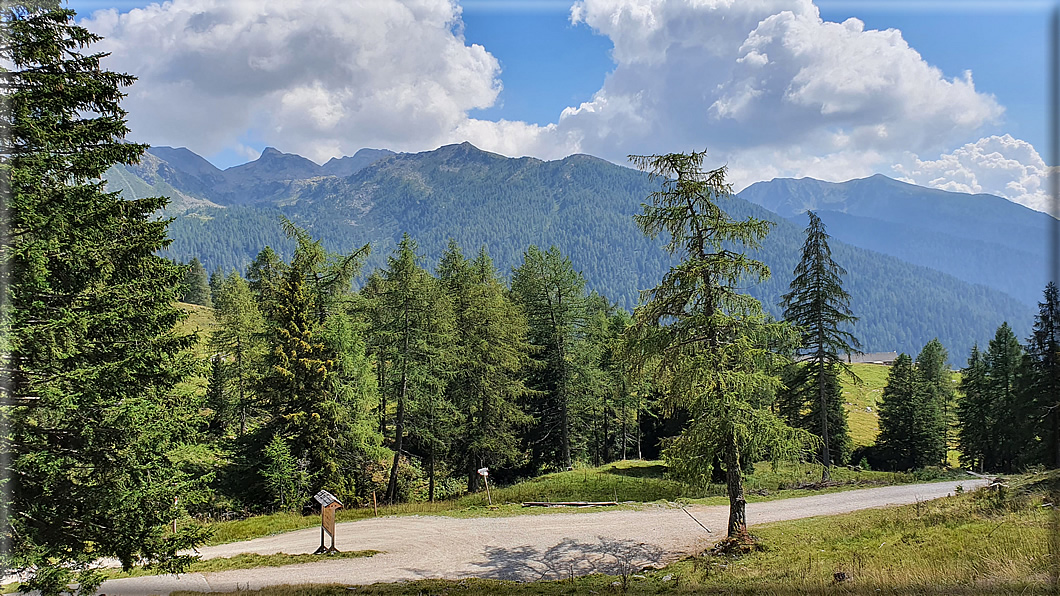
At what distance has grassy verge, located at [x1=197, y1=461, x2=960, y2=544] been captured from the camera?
23016mm

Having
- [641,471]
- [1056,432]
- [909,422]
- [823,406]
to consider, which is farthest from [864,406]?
[641,471]

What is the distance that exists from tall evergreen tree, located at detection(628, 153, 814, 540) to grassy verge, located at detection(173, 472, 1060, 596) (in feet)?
7.63

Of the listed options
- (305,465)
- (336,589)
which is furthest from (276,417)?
(336,589)

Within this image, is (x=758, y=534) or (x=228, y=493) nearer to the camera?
(x=758, y=534)

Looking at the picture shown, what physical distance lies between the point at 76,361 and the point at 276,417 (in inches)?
654

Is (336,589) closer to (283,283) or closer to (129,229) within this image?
(129,229)

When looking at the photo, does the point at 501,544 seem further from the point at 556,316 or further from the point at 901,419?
the point at 901,419

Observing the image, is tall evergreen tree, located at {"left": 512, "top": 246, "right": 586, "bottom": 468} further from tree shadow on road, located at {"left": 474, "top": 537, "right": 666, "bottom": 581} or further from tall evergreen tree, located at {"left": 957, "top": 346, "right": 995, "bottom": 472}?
tall evergreen tree, located at {"left": 957, "top": 346, "right": 995, "bottom": 472}

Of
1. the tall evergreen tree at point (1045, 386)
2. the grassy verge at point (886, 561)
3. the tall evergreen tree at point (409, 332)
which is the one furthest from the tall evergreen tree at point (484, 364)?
the tall evergreen tree at point (1045, 386)

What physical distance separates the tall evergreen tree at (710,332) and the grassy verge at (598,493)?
8478 millimetres

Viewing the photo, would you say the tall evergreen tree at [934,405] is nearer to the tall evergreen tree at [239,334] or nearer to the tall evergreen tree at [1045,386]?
the tall evergreen tree at [1045,386]

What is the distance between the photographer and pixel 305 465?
2622cm

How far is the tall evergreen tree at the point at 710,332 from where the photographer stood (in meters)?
14.0

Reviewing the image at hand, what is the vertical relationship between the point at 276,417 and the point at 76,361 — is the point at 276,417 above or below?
below
